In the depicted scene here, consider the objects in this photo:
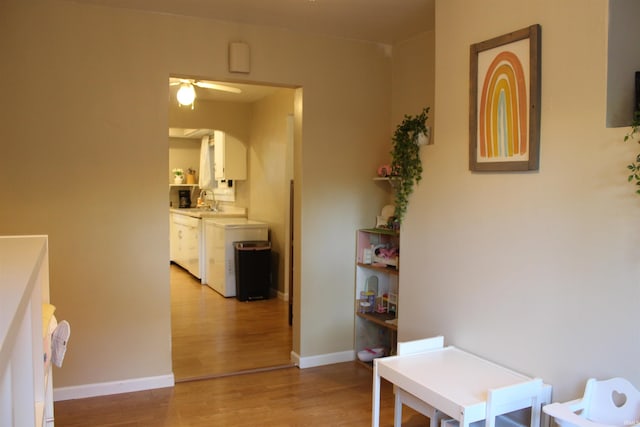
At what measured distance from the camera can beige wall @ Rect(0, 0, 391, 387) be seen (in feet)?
10.3

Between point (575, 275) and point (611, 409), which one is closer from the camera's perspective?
point (611, 409)

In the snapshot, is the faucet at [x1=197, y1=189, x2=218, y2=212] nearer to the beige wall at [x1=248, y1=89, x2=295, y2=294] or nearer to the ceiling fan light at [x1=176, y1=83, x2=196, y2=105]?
the beige wall at [x1=248, y1=89, x2=295, y2=294]

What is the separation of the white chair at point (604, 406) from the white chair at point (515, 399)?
17 cm

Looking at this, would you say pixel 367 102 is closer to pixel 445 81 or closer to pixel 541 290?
pixel 445 81

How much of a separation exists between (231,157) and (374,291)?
11.6 feet

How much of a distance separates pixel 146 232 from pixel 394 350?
6.62ft

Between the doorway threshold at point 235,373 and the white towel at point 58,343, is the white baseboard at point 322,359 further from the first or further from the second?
the white towel at point 58,343

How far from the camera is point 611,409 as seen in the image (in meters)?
1.96

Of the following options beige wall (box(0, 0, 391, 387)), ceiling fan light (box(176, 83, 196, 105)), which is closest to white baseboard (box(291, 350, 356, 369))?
beige wall (box(0, 0, 391, 387))

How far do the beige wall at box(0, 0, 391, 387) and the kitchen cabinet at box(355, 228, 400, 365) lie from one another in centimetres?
49

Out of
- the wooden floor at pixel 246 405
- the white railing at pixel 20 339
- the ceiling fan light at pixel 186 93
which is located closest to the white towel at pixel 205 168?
the ceiling fan light at pixel 186 93

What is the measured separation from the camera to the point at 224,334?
4.79 meters

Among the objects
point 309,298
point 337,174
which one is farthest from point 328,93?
point 309,298

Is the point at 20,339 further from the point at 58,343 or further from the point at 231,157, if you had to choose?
the point at 231,157
